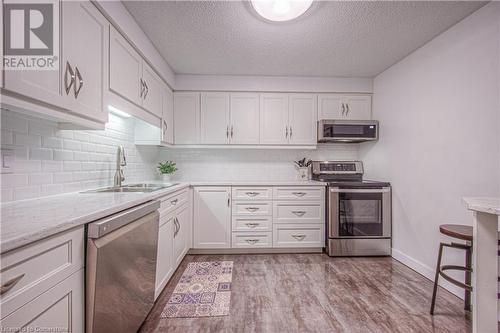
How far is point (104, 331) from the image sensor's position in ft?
3.48

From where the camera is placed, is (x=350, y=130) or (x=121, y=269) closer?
(x=121, y=269)

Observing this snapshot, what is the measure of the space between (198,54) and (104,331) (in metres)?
2.59

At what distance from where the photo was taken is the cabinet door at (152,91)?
2.26 meters

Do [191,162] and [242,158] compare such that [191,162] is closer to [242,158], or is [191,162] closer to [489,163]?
[242,158]

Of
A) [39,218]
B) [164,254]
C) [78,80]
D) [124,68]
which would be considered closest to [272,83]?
[124,68]

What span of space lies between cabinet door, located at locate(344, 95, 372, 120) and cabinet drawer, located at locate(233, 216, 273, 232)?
1902 millimetres

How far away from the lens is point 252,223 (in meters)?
2.96

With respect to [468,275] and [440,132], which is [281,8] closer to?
[440,132]

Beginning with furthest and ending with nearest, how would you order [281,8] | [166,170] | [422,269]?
1. [166,170]
2. [422,269]
3. [281,8]

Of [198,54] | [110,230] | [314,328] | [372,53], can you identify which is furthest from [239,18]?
[314,328]

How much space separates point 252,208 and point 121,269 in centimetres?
191

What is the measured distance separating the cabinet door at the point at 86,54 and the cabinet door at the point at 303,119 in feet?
7.75

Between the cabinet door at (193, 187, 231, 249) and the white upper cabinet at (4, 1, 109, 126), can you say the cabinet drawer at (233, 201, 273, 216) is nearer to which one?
the cabinet door at (193, 187, 231, 249)

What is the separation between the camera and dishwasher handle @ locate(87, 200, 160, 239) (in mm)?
985
